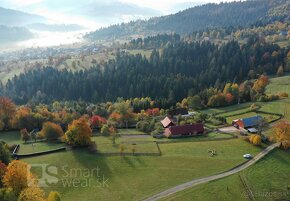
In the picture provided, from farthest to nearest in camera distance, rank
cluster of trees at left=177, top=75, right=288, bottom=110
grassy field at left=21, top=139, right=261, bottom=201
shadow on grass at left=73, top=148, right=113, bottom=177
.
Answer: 1. cluster of trees at left=177, top=75, right=288, bottom=110
2. shadow on grass at left=73, top=148, right=113, bottom=177
3. grassy field at left=21, top=139, right=261, bottom=201

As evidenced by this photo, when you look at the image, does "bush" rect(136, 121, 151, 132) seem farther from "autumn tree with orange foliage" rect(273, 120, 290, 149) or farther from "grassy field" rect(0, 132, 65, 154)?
"autumn tree with orange foliage" rect(273, 120, 290, 149)

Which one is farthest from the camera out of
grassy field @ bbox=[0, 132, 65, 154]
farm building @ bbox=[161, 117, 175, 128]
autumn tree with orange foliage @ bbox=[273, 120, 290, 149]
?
farm building @ bbox=[161, 117, 175, 128]

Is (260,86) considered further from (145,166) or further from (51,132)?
(51,132)

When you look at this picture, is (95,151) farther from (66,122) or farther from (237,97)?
(237,97)

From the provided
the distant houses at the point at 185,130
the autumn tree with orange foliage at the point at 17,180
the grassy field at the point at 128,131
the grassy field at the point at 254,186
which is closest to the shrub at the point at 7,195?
the autumn tree with orange foliage at the point at 17,180

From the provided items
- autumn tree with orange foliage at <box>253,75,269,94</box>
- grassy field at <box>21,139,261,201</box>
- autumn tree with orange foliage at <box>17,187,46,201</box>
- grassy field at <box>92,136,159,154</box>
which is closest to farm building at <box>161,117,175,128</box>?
grassy field at <box>92,136,159,154</box>

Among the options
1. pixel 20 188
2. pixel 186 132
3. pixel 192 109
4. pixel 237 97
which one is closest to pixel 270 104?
pixel 237 97

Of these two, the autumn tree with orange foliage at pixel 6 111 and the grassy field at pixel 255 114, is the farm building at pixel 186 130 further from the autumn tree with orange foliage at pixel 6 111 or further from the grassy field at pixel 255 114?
the autumn tree with orange foliage at pixel 6 111
